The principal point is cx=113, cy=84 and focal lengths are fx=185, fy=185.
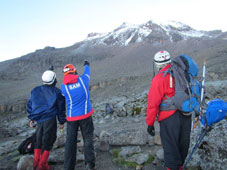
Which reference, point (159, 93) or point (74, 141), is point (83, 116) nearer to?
point (74, 141)

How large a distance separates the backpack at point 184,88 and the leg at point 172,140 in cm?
16

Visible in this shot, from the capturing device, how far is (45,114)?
357 cm

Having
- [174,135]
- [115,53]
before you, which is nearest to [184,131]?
[174,135]

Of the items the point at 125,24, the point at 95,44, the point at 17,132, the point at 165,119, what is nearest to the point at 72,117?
the point at 165,119

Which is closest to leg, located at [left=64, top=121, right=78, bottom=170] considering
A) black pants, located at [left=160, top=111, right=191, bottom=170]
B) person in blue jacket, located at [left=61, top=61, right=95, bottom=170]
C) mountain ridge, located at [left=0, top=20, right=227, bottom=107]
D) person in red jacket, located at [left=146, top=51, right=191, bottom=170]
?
person in blue jacket, located at [left=61, top=61, right=95, bottom=170]

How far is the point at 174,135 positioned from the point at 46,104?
2.40 meters

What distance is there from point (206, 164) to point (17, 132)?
9.91m

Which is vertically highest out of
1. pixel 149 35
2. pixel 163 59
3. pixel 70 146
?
pixel 149 35

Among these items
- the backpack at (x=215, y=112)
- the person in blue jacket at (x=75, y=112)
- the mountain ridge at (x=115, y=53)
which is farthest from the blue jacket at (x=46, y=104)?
the mountain ridge at (x=115, y=53)

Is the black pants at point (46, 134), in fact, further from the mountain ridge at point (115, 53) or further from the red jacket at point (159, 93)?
the mountain ridge at point (115, 53)

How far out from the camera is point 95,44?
8625 centimetres

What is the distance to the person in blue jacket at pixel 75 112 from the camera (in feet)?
10.9

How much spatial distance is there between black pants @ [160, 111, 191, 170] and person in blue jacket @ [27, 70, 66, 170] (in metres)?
2.09

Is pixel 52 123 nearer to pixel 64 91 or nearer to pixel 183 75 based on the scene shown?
pixel 64 91
